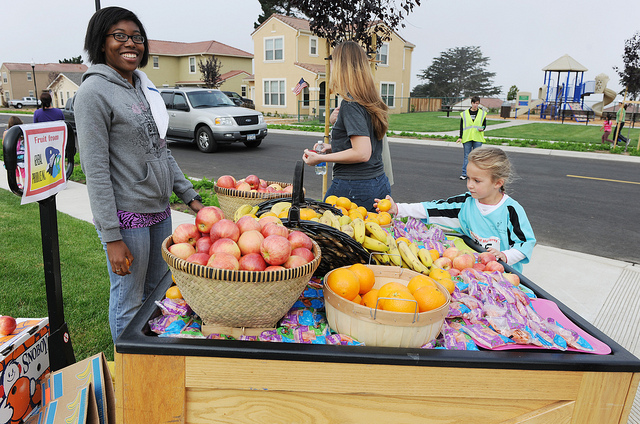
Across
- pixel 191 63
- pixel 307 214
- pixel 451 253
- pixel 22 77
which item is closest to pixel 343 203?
pixel 307 214

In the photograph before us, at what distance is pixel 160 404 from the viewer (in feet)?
5.17

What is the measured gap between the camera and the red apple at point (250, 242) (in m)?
1.68

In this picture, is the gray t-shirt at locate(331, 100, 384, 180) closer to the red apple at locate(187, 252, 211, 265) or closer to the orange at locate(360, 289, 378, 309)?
the orange at locate(360, 289, 378, 309)

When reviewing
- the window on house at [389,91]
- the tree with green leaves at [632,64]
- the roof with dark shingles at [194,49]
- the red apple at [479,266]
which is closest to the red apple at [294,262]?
the red apple at [479,266]

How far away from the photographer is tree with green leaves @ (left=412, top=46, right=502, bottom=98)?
61531 mm

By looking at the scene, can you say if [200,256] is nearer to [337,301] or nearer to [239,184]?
[337,301]

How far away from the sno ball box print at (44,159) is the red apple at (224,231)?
2.49 feet

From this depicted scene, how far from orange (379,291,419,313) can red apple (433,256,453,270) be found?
721 mm

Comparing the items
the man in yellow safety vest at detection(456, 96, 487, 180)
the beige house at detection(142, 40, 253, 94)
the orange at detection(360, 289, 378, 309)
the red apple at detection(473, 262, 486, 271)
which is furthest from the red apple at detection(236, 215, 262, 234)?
the beige house at detection(142, 40, 253, 94)

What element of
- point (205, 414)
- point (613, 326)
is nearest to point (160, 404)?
point (205, 414)

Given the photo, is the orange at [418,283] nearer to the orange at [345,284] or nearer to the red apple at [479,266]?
the orange at [345,284]

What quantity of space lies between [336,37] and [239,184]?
315 cm

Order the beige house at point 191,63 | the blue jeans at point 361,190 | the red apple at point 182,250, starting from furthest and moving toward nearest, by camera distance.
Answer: the beige house at point 191,63, the blue jeans at point 361,190, the red apple at point 182,250

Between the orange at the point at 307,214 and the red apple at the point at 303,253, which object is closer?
the red apple at the point at 303,253
